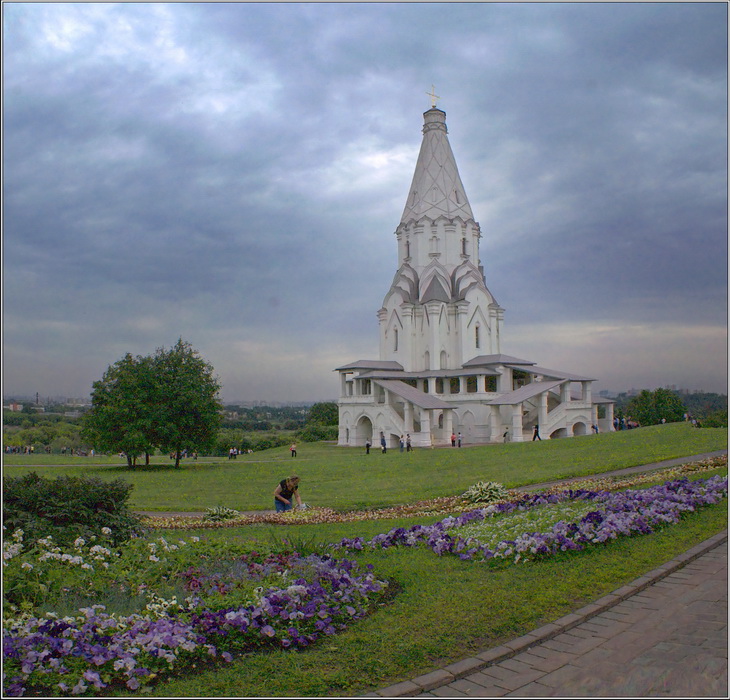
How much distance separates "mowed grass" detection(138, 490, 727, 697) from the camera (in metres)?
5.48

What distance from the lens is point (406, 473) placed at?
25.8 meters

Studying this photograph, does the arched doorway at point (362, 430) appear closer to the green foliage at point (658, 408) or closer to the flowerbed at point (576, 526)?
the green foliage at point (658, 408)

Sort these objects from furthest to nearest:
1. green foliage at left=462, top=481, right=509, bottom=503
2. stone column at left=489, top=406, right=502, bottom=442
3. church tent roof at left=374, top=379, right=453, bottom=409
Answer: stone column at left=489, top=406, right=502, bottom=442
church tent roof at left=374, top=379, right=453, bottom=409
green foliage at left=462, top=481, right=509, bottom=503

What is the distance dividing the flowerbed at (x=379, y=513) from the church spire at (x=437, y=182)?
4541cm

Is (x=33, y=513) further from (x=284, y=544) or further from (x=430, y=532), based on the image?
(x=430, y=532)

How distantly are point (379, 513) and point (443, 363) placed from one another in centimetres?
4329

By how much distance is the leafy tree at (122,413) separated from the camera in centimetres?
3422

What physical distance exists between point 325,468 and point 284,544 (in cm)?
1960

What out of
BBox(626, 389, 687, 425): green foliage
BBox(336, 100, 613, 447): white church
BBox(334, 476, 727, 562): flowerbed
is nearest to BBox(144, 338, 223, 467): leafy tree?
BBox(336, 100, 613, 447): white church

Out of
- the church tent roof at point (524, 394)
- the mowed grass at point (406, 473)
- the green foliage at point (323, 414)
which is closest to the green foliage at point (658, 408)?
the church tent roof at point (524, 394)

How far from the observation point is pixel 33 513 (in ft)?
31.7

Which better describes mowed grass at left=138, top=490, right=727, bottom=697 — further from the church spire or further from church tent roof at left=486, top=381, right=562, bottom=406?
the church spire

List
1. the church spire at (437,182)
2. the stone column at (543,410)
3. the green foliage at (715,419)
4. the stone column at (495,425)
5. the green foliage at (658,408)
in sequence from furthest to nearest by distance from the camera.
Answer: the green foliage at (658,408), the church spire at (437,182), the stone column at (495,425), the stone column at (543,410), the green foliage at (715,419)

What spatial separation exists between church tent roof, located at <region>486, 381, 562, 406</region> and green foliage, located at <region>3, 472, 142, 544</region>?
3710 cm
